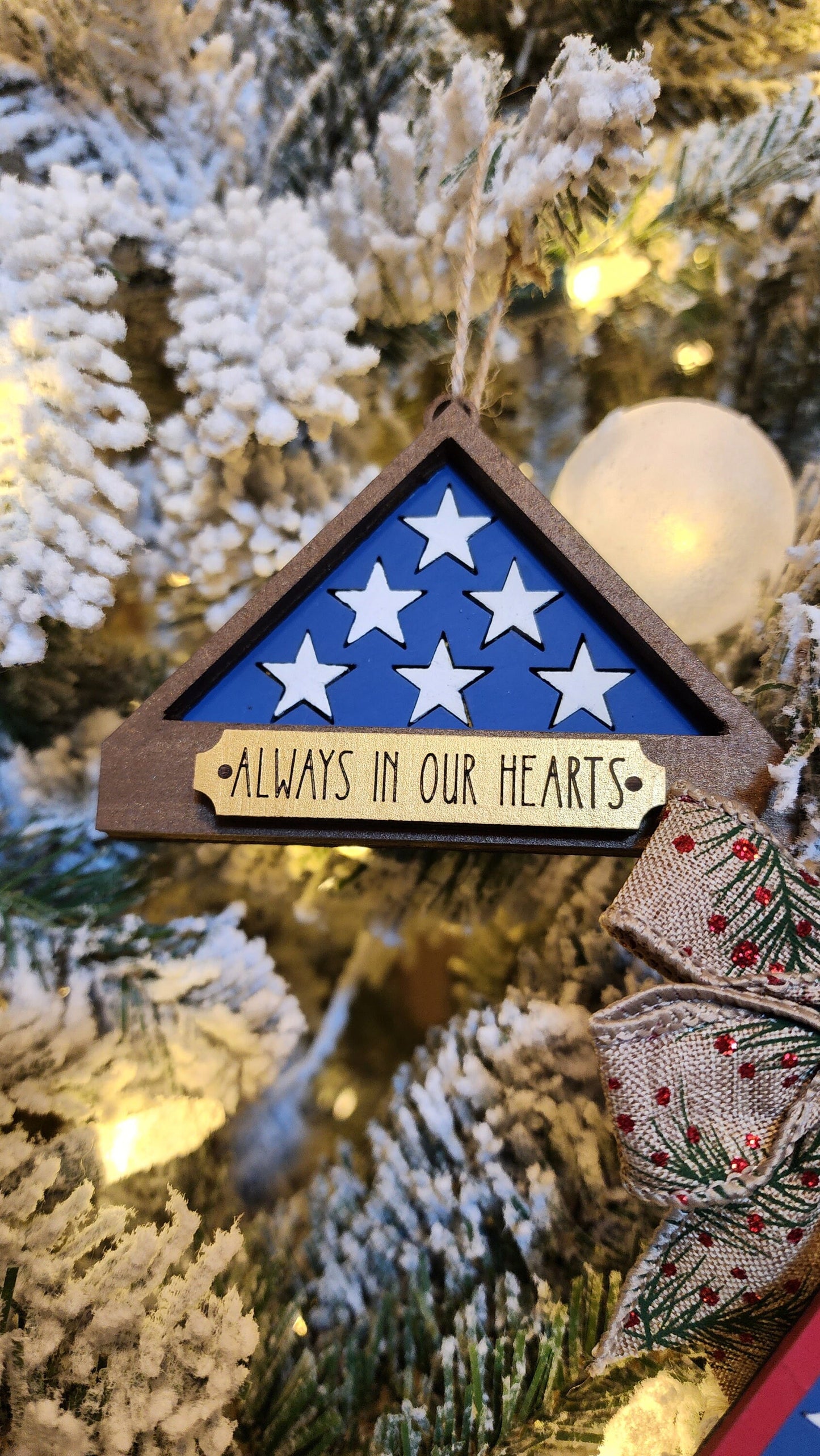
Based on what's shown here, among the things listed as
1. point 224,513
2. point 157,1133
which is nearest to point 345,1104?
point 157,1133

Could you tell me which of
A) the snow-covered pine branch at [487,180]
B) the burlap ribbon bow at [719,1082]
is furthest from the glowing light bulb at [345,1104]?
the snow-covered pine branch at [487,180]

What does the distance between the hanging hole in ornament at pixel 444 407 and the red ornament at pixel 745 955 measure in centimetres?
31

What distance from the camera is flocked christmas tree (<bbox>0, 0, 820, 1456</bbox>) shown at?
1.58 ft

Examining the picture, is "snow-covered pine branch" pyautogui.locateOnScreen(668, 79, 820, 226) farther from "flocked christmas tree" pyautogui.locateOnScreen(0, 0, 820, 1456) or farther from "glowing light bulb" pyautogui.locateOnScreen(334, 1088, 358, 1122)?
"glowing light bulb" pyautogui.locateOnScreen(334, 1088, 358, 1122)

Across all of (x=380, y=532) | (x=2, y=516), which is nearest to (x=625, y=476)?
(x=380, y=532)

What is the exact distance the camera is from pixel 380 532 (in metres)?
0.51

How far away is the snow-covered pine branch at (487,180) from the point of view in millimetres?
494

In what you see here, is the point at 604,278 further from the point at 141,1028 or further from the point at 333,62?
the point at 141,1028

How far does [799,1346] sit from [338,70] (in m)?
0.76

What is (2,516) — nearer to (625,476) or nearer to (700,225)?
(625,476)

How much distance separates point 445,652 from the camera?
0.49m

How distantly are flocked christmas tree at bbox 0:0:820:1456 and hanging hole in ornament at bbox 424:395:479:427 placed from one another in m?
0.05

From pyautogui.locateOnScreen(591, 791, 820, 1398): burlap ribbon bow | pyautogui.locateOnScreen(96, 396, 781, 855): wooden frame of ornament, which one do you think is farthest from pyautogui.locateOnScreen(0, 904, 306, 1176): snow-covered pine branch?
pyautogui.locateOnScreen(591, 791, 820, 1398): burlap ribbon bow

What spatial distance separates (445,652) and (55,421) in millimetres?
269
